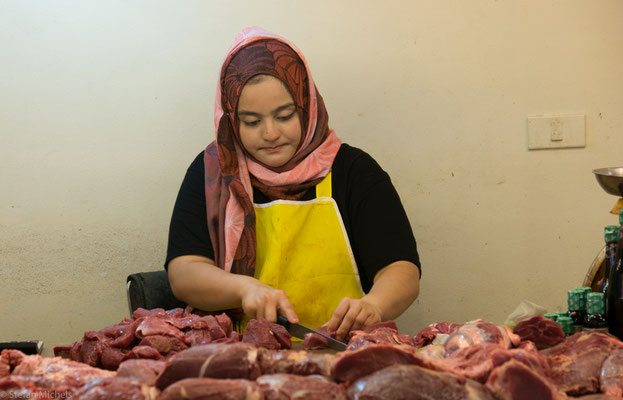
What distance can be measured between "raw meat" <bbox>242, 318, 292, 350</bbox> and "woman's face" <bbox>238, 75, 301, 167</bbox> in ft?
2.72

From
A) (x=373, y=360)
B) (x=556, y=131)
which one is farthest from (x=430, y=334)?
(x=556, y=131)

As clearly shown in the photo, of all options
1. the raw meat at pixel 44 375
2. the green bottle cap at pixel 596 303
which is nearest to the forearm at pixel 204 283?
the raw meat at pixel 44 375

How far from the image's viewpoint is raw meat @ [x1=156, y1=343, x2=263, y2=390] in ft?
3.59

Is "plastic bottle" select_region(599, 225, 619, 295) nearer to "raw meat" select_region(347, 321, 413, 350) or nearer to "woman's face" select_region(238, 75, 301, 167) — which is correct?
"raw meat" select_region(347, 321, 413, 350)

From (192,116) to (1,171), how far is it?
0.85 meters

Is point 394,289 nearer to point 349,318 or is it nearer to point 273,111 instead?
point 349,318

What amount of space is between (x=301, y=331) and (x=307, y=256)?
2.15 feet

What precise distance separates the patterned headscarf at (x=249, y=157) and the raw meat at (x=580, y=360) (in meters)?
1.15

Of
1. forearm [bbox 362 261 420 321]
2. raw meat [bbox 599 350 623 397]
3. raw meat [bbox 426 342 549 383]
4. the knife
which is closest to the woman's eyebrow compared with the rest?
forearm [bbox 362 261 420 321]

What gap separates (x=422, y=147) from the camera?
2832 mm

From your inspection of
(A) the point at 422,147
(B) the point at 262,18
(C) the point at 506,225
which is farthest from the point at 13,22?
(C) the point at 506,225

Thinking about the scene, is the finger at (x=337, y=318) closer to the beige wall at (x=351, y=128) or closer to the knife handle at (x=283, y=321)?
the knife handle at (x=283, y=321)

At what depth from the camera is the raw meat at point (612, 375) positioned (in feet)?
3.90

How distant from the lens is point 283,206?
2309 mm
